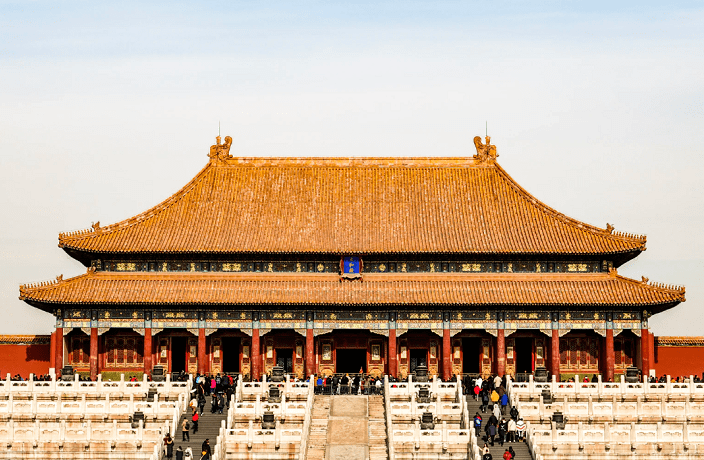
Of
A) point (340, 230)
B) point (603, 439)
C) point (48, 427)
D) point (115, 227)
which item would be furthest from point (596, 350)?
point (48, 427)

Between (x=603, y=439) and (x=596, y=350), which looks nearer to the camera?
(x=603, y=439)

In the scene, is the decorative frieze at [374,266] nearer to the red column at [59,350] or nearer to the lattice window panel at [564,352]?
the lattice window panel at [564,352]

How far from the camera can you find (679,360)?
76.8m

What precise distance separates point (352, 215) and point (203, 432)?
2638 centimetres

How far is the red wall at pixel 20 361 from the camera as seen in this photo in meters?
76.7

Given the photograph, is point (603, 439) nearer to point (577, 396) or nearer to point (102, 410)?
point (577, 396)

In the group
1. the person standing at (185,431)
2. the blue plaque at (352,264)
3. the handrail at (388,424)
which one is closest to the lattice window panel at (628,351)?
the blue plaque at (352,264)

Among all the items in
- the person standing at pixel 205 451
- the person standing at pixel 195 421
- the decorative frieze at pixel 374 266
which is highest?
the decorative frieze at pixel 374 266

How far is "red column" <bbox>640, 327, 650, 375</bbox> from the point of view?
243 feet

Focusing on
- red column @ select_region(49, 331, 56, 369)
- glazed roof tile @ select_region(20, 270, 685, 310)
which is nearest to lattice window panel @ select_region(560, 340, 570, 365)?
glazed roof tile @ select_region(20, 270, 685, 310)

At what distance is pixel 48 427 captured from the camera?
5544cm

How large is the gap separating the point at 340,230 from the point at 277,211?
4396mm

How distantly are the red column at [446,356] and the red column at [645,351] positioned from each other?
10.8 m

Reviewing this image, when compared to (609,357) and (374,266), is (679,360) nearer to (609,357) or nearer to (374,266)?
(609,357)
